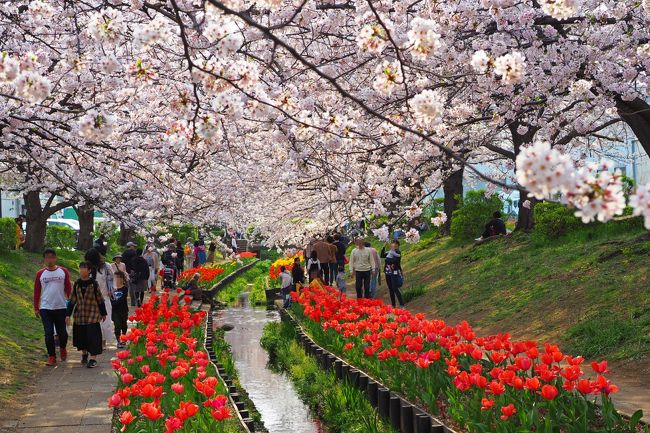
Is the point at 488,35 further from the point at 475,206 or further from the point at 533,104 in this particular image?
the point at 475,206

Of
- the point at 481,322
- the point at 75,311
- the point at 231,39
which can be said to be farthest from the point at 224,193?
the point at 231,39

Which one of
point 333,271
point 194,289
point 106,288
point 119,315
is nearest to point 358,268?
point 333,271

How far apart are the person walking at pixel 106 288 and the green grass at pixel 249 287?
1245 cm

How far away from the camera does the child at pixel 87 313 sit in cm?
1160

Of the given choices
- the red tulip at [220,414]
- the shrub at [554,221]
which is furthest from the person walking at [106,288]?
the shrub at [554,221]

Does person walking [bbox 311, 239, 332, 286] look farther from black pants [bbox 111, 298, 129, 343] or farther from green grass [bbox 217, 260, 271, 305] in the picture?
black pants [bbox 111, 298, 129, 343]

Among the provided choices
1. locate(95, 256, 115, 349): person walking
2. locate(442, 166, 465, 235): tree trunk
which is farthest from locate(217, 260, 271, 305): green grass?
locate(95, 256, 115, 349): person walking

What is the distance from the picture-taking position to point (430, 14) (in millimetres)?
9695

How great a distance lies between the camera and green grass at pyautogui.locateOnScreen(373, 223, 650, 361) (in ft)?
39.1

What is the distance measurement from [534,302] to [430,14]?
6.77 m

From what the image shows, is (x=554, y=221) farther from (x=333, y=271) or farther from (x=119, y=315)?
(x=119, y=315)

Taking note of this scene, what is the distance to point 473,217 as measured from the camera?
25141 millimetres

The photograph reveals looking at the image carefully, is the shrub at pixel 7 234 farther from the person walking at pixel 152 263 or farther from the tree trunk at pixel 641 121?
the tree trunk at pixel 641 121

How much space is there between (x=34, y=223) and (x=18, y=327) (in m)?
12.9
